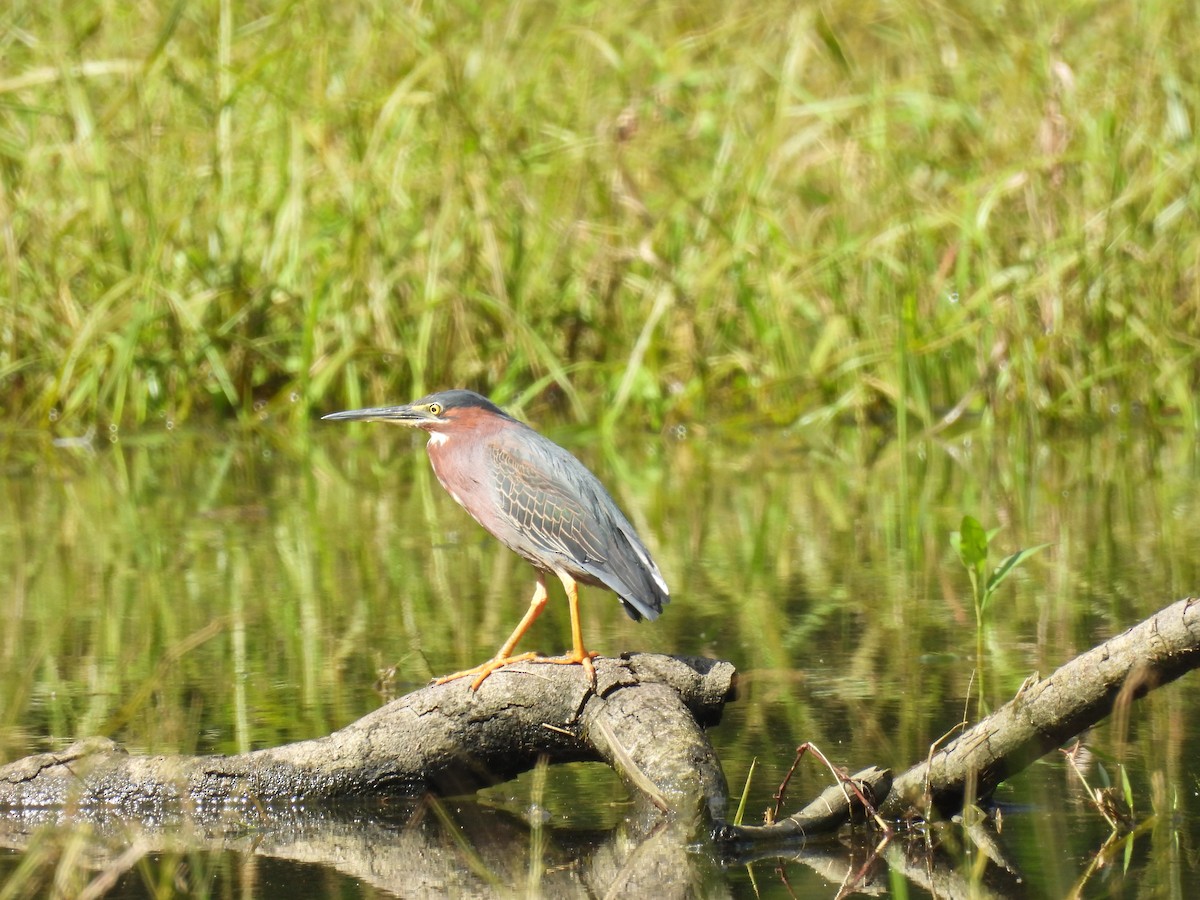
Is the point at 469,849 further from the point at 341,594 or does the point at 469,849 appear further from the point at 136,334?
the point at 136,334

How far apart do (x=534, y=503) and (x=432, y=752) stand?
0.88 meters

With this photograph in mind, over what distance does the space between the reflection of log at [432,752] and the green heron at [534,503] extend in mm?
236

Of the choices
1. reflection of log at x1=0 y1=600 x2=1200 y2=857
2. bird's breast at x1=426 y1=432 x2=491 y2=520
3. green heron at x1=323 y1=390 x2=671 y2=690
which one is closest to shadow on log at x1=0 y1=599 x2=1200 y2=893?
reflection of log at x1=0 y1=600 x2=1200 y2=857

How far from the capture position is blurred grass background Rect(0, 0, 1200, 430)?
340 inches

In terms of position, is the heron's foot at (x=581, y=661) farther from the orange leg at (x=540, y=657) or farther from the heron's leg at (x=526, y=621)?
the heron's leg at (x=526, y=621)

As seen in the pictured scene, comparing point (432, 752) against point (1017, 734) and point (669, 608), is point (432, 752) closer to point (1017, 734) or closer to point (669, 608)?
point (1017, 734)

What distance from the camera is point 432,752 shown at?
11.1 feet

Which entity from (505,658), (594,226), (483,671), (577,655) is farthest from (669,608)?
(594,226)

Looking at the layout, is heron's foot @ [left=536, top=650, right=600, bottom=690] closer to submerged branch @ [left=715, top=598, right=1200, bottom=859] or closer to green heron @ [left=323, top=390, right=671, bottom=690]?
green heron @ [left=323, top=390, right=671, bottom=690]

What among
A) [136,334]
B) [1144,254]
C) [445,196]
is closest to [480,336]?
[445,196]

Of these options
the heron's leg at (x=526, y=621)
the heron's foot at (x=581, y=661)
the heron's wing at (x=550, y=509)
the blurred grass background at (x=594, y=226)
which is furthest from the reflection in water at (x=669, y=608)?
the blurred grass background at (x=594, y=226)

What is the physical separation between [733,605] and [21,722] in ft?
6.82

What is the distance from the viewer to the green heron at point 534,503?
3.95 metres

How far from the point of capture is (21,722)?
3.90 metres
